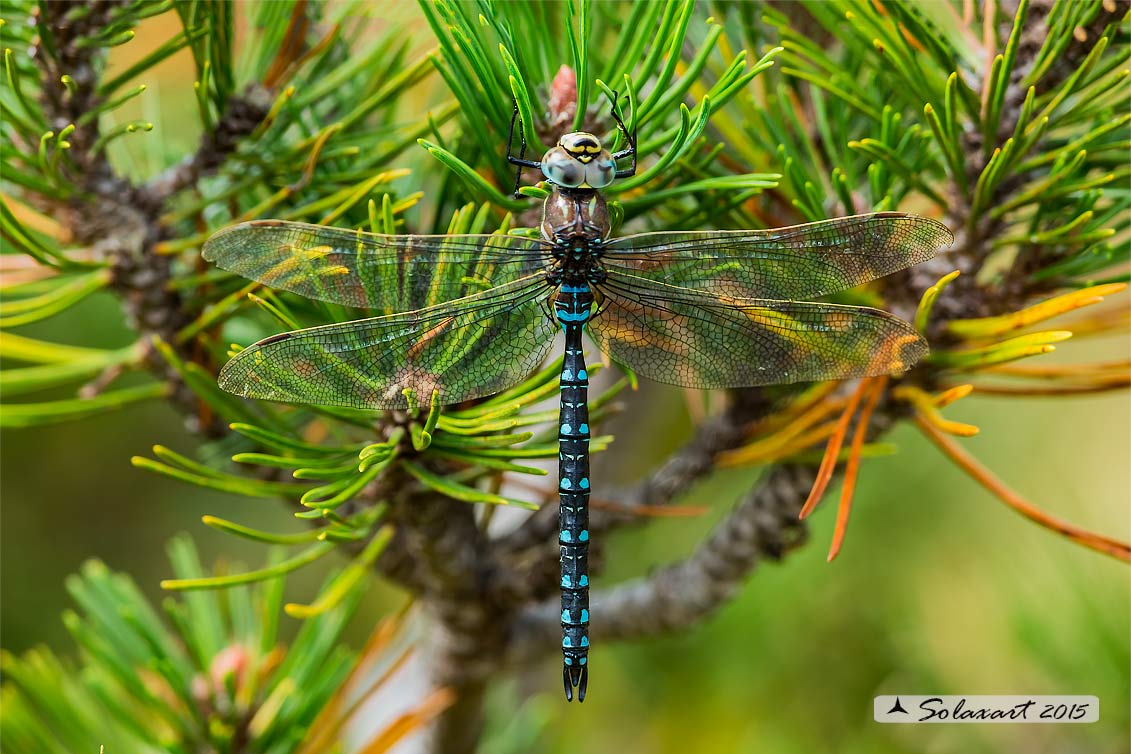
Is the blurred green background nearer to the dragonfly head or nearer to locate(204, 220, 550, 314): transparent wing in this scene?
locate(204, 220, 550, 314): transparent wing

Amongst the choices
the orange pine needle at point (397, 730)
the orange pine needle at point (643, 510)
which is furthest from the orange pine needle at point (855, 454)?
the orange pine needle at point (397, 730)

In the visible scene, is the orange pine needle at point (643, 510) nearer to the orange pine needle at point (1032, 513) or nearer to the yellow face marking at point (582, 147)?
the orange pine needle at point (1032, 513)

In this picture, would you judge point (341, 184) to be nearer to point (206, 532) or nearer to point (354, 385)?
point (354, 385)

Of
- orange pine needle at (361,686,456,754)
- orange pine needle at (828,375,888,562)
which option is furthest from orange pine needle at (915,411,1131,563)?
orange pine needle at (361,686,456,754)

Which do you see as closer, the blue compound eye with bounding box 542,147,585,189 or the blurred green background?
the blue compound eye with bounding box 542,147,585,189

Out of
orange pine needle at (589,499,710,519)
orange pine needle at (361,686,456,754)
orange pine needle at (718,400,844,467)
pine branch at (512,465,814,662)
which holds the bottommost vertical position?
orange pine needle at (361,686,456,754)

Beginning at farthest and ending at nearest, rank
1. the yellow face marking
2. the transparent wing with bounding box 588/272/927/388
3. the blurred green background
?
the blurred green background → the transparent wing with bounding box 588/272/927/388 → the yellow face marking

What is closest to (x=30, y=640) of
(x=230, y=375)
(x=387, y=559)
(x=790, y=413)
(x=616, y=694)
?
(x=616, y=694)

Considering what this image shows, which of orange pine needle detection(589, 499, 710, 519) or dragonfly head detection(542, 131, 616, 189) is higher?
dragonfly head detection(542, 131, 616, 189)
